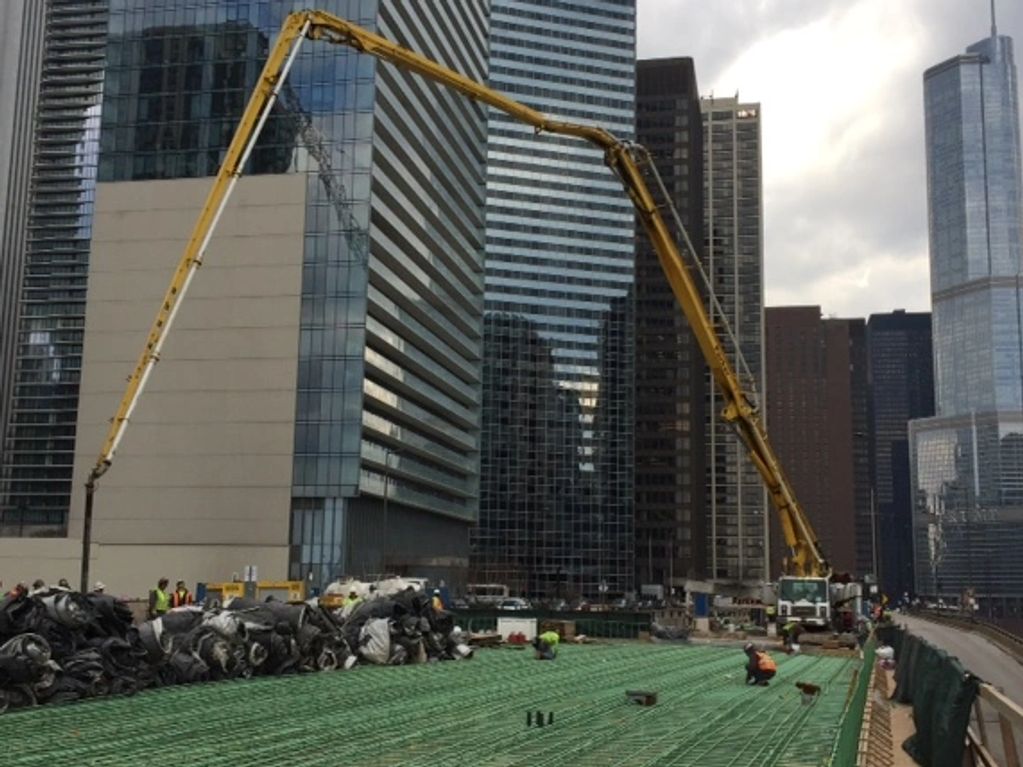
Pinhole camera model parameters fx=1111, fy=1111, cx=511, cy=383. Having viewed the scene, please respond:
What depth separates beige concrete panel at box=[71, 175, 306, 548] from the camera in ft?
263

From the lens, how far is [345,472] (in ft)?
260

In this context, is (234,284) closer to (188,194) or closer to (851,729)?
(188,194)

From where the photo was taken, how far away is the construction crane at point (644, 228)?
4297 centimetres

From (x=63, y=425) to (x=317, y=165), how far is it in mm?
80171

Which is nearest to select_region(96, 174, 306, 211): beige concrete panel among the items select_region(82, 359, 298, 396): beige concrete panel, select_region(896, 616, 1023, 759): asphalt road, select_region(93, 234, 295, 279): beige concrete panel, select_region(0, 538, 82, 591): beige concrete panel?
select_region(93, 234, 295, 279): beige concrete panel

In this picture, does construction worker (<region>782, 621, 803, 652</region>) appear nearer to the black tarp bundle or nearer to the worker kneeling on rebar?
the worker kneeling on rebar

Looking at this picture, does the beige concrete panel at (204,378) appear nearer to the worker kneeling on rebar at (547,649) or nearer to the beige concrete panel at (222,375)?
the beige concrete panel at (222,375)

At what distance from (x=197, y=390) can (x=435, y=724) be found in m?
69.0


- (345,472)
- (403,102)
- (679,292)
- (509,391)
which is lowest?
(345,472)

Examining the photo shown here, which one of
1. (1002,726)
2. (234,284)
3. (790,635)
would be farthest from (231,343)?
(1002,726)

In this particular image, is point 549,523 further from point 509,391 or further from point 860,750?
point 860,750

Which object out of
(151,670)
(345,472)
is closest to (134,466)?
(345,472)

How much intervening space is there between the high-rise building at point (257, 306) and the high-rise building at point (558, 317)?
80627 millimetres

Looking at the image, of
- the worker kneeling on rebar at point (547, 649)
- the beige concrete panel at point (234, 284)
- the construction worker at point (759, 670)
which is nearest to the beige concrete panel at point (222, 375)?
the beige concrete panel at point (234, 284)
